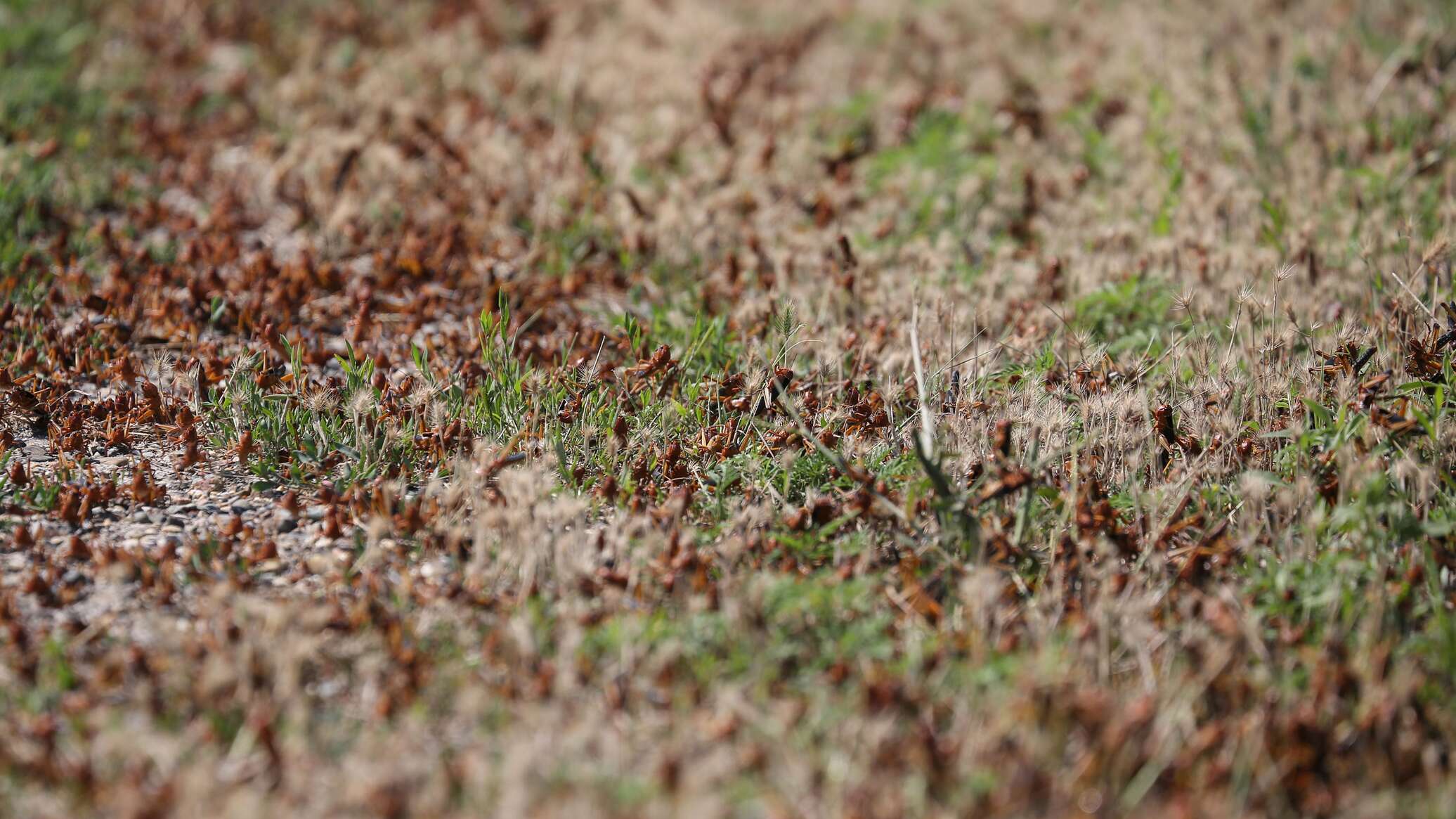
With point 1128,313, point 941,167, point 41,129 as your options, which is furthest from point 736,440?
point 41,129

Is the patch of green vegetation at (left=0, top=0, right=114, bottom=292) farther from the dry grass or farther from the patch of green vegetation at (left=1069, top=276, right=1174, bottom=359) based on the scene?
the patch of green vegetation at (left=1069, top=276, right=1174, bottom=359)

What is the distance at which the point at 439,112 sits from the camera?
8.00 m

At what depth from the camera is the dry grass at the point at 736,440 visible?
9.62 feet

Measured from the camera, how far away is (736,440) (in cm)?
451

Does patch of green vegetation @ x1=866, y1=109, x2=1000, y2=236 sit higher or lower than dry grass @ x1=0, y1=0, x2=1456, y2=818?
higher

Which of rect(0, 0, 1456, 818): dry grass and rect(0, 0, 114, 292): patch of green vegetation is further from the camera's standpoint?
rect(0, 0, 114, 292): patch of green vegetation

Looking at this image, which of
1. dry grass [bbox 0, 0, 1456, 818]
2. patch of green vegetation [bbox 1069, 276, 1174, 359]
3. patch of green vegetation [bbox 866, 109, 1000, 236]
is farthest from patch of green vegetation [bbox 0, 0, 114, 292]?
patch of green vegetation [bbox 1069, 276, 1174, 359]

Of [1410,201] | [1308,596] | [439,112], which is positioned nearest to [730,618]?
[1308,596]

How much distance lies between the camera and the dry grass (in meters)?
2.93

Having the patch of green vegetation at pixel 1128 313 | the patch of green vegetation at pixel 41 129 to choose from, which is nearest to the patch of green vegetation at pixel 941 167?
the patch of green vegetation at pixel 1128 313

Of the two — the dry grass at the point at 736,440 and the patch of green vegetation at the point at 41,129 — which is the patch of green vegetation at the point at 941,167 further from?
the patch of green vegetation at the point at 41,129

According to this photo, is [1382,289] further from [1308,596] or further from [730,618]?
[730,618]

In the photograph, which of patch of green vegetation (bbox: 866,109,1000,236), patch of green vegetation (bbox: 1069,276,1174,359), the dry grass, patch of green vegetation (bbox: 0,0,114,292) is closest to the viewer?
the dry grass

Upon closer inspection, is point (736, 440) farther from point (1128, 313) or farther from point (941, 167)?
point (941, 167)
